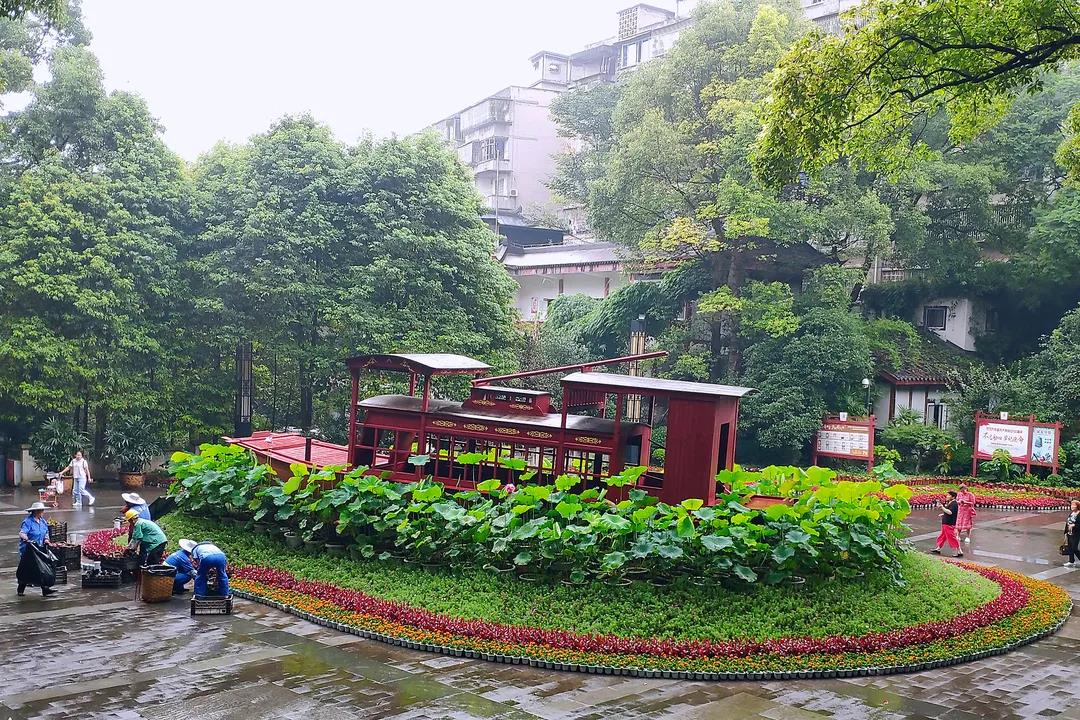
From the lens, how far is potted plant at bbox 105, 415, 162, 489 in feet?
80.1

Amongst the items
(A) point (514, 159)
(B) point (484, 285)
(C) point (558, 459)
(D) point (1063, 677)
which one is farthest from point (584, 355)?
(A) point (514, 159)

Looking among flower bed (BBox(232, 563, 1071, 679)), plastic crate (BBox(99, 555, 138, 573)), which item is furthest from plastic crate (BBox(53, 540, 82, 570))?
flower bed (BBox(232, 563, 1071, 679))

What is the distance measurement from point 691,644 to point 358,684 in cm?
342

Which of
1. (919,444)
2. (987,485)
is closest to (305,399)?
(919,444)

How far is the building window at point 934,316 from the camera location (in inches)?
1292

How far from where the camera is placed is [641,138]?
29.0m

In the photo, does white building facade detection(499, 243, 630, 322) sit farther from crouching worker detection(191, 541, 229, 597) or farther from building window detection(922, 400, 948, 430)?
crouching worker detection(191, 541, 229, 597)

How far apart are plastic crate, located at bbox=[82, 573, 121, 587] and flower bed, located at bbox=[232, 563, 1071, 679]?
2742 mm

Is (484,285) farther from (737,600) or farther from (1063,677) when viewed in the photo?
(1063,677)

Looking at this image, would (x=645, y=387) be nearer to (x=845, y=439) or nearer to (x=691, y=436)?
(x=691, y=436)

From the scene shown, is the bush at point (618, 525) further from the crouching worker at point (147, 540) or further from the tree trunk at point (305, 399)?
the tree trunk at point (305, 399)

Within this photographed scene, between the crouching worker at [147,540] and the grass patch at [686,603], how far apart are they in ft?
8.14

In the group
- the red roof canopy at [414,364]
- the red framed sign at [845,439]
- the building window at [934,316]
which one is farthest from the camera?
the building window at [934,316]

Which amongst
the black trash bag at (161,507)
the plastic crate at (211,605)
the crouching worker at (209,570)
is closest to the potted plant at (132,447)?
the black trash bag at (161,507)
